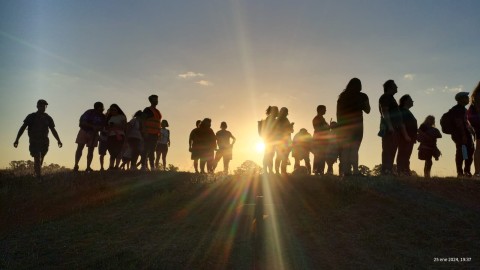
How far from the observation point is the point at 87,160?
50.9 feet

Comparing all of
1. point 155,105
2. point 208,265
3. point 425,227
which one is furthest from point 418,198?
point 155,105

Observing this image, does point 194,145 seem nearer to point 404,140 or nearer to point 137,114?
point 137,114

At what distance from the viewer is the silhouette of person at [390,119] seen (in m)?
11.9

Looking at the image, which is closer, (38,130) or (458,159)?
(458,159)

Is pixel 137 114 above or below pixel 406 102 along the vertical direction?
above

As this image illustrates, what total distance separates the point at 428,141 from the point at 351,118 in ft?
11.1

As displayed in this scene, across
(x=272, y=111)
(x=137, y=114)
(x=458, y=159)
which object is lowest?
(x=458, y=159)

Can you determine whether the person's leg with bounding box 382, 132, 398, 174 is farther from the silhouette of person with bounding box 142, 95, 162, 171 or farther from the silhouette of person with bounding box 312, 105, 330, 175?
the silhouette of person with bounding box 142, 95, 162, 171

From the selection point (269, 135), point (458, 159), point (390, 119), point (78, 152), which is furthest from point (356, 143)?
point (78, 152)

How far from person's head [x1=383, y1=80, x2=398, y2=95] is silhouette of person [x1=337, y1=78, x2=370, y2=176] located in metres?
0.68

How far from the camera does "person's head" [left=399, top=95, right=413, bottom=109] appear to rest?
41.2 feet

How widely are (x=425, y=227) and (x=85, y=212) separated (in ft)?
24.0

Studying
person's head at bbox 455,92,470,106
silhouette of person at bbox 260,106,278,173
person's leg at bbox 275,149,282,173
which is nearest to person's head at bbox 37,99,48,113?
silhouette of person at bbox 260,106,278,173

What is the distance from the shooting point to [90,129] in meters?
15.3
